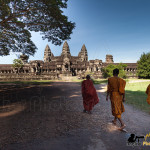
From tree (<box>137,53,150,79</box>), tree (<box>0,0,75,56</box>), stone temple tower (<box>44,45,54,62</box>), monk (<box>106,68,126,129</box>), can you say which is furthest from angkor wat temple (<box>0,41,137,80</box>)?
monk (<box>106,68,126,129</box>)

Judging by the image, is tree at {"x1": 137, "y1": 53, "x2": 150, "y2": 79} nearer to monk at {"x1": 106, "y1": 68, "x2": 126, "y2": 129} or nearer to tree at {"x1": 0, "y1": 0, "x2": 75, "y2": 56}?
tree at {"x1": 0, "y1": 0, "x2": 75, "y2": 56}

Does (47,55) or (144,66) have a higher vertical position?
(47,55)

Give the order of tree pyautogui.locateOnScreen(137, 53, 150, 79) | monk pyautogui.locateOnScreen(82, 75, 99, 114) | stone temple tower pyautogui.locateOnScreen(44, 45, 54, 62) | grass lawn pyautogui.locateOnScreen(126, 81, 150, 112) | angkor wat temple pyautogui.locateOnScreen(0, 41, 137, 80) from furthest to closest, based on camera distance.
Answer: stone temple tower pyautogui.locateOnScreen(44, 45, 54, 62)
angkor wat temple pyautogui.locateOnScreen(0, 41, 137, 80)
tree pyautogui.locateOnScreen(137, 53, 150, 79)
grass lawn pyautogui.locateOnScreen(126, 81, 150, 112)
monk pyautogui.locateOnScreen(82, 75, 99, 114)

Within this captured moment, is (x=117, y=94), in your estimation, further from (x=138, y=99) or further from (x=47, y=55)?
(x=47, y=55)

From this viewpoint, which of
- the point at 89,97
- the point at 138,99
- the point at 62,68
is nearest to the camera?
the point at 89,97

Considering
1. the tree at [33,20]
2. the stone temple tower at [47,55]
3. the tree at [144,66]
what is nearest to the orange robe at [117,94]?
the tree at [33,20]

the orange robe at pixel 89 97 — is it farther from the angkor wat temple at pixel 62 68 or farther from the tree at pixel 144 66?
the tree at pixel 144 66

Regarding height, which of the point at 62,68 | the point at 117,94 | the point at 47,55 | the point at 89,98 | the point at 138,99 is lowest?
the point at 138,99

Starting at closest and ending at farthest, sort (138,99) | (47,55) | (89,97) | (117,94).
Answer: (117,94)
(89,97)
(138,99)
(47,55)

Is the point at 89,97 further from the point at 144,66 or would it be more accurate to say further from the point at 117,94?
the point at 144,66

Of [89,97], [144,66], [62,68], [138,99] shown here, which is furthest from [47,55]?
[89,97]

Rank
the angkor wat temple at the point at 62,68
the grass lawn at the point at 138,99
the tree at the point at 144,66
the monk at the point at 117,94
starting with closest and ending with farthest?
the monk at the point at 117,94 → the grass lawn at the point at 138,99 → the tree at the point at 144,66 → the angkor wat temple at the point at 62,68

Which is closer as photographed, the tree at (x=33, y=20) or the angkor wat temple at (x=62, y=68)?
the tree at (x=33, y=20)

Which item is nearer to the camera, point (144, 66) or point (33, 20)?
point (33, 20)
